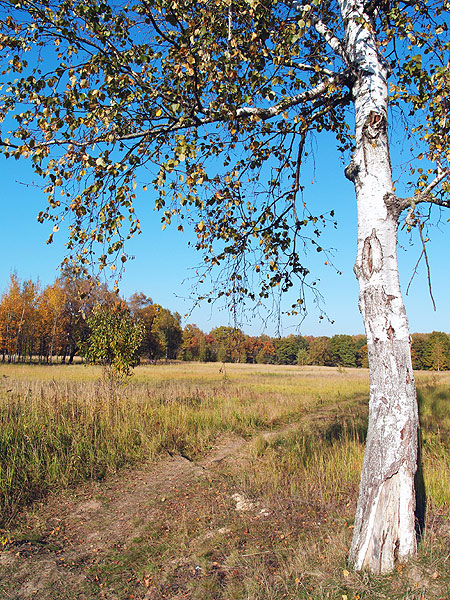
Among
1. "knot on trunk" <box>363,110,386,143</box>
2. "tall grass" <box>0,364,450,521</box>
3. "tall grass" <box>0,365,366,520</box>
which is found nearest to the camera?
"knot on trunk" <box>363,110,386,143</box>

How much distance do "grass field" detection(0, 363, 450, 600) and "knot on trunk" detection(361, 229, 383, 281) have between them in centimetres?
239

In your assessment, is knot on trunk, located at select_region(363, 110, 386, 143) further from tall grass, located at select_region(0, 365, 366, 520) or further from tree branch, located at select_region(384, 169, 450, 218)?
tall grass, located at select_region(0, 365, 366, 520)

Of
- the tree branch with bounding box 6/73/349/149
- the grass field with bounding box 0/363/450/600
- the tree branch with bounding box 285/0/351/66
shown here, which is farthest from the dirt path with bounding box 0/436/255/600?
the tree branch with bounding box 285/0/351/66

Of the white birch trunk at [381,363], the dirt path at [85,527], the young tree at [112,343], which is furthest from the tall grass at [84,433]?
the young tree at [112,343]

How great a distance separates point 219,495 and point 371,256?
174 inches

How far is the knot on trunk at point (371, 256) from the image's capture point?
3387 millimetres

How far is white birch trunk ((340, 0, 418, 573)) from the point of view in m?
3.04

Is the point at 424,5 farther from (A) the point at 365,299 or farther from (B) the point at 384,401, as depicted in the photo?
(B) the point at 384,401

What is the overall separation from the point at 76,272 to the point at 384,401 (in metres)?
3.21

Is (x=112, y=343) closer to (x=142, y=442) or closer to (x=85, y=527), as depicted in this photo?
(x=142, y=442)

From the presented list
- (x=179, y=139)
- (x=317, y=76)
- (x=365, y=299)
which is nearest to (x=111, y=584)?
(x=365, y=299)

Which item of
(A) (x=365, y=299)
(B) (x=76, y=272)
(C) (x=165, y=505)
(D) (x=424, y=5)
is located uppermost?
(D) (x=424, y=5)

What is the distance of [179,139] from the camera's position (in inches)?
123

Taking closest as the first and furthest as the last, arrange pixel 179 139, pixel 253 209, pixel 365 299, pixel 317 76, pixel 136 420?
pixel 179 139
pixel 365 299
pixel 317 76
pixel 253 209
pixel 136 420
